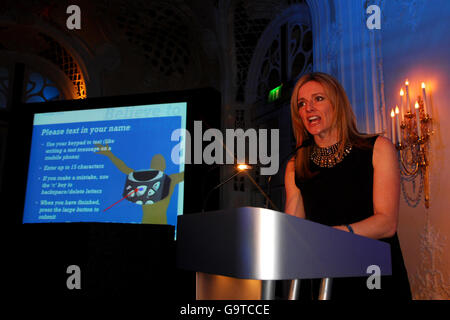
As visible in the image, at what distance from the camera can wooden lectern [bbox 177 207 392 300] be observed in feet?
2.45

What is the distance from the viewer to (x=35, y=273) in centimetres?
125

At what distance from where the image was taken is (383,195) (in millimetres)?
1333

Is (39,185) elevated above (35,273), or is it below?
above

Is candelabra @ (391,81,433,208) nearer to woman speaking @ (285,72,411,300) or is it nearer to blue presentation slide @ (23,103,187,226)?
woman speaking @ (285,72,411,300)

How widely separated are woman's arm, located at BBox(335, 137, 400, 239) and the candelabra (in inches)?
50.6

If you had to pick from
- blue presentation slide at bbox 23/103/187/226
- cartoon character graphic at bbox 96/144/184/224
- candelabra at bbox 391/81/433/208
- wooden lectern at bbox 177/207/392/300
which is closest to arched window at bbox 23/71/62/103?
blue presentation slide at bbox 23/103/187/226

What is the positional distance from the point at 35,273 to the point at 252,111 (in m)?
5.02

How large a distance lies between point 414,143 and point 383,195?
1487mm

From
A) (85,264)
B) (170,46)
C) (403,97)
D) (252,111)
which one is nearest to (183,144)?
(85,264)

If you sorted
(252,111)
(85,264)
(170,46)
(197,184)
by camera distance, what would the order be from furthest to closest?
1. (170,46)
2. (252,111)
3. (197,184)
4. (85,264)

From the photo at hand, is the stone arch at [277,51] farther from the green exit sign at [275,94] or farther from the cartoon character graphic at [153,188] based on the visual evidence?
the cartoon character graphic at [153,188]

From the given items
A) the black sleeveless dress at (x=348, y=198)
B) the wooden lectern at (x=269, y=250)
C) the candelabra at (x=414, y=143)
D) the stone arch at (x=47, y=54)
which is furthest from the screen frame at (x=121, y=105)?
the stone arch at (x=47, y=54)

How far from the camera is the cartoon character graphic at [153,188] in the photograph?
233cm

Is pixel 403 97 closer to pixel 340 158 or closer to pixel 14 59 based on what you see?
pixel 340 158
